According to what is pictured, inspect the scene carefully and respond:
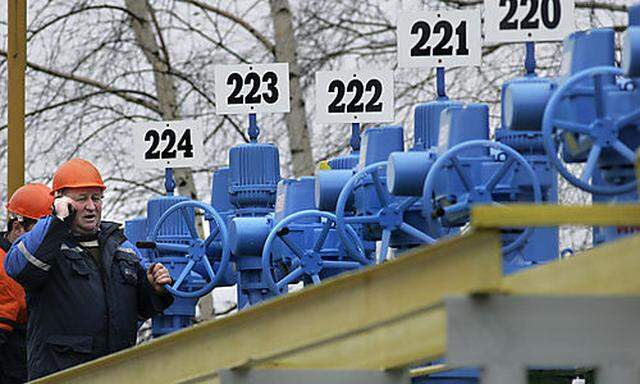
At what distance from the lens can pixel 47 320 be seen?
10.0 m

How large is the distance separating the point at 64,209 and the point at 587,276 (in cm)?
465

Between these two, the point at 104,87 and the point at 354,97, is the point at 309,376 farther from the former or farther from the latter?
the point at 104,87

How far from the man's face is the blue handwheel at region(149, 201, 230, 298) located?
2111 mm

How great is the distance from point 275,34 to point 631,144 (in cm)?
1345

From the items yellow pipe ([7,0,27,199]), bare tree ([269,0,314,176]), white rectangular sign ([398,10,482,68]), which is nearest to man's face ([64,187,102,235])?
white rectangular sign ([398,10,482,68])

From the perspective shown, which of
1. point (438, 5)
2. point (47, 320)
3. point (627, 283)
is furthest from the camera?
point (438, 5)

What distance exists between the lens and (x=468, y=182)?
9.17 m

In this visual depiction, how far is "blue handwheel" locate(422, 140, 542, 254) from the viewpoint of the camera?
9062mm

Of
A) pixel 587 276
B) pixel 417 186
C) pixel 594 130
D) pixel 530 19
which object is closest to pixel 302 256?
pixel 417 186

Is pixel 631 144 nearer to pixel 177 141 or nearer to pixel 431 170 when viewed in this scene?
pixel 431 170

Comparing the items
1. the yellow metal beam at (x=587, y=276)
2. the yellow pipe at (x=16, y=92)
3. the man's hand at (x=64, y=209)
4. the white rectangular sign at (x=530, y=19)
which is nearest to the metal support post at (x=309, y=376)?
the yellow metal beam at (x=587, y=276)

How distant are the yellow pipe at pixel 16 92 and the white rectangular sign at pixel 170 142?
154 centimetres

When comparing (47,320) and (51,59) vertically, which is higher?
(51,59)

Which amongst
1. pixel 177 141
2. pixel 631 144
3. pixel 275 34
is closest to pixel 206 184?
pixel 275 34
